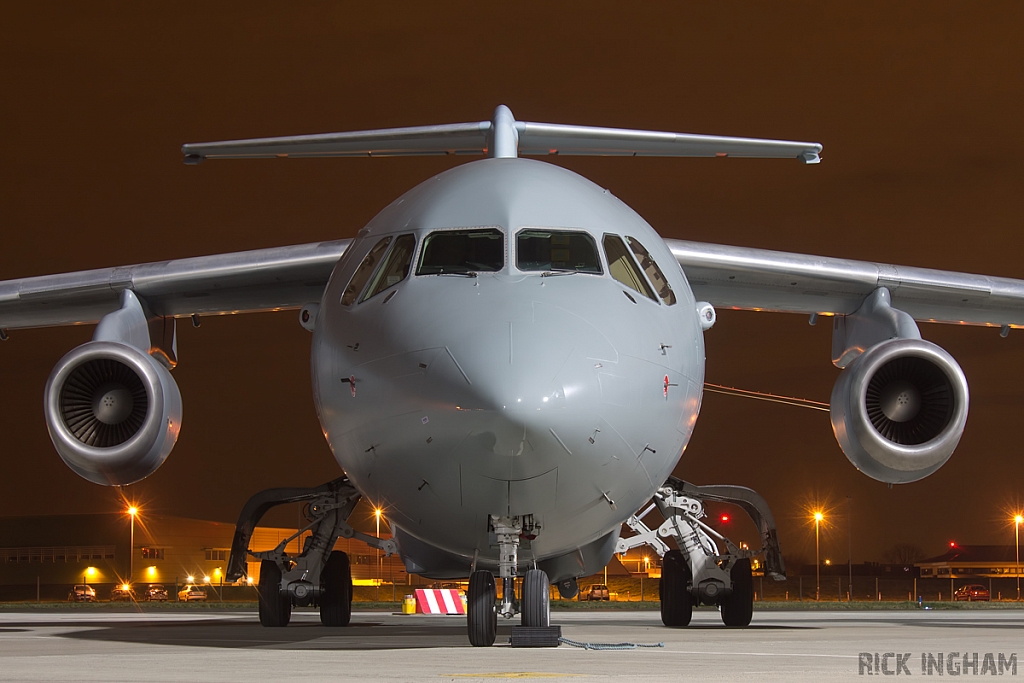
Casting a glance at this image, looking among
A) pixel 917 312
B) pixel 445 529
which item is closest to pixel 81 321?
pixel 445 529

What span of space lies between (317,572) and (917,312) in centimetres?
641

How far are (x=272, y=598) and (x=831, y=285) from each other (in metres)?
6.28

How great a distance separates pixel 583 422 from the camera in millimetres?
6668

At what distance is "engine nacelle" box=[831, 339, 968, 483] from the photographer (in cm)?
930

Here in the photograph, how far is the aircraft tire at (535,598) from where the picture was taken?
24.5 feet

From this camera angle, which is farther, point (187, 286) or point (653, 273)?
point (187, 286)

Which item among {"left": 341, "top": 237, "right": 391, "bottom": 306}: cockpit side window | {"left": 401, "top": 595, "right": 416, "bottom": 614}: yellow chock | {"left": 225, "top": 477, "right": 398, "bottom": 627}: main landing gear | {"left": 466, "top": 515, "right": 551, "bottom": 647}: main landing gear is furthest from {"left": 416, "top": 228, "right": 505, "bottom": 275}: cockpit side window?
{"left": 401, "top": 595, "right": 416, "bottom": 614}: yellow chock

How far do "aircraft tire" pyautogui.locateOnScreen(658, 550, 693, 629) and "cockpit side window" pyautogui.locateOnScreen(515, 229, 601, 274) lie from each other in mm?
5452

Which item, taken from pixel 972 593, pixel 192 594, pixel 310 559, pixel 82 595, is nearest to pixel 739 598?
pixel 310 559

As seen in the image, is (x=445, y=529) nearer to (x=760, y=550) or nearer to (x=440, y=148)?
(x=440, y=148)

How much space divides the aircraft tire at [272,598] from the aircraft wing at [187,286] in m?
2.67

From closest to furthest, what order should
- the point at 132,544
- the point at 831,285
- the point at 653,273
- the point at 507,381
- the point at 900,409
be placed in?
the point at 507,381, the point at 653,273, the point at 900,409, the point at 831,285, the point at 132,544

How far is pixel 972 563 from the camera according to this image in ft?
359

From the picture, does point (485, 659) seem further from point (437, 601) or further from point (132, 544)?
point (132, 544)
